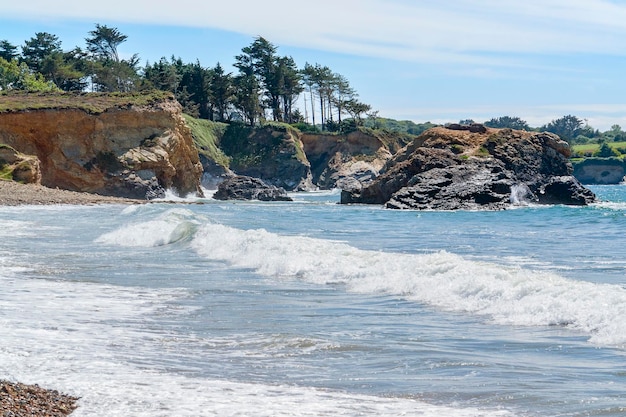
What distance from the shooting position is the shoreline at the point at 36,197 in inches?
1602

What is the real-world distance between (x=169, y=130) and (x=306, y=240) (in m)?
37.4

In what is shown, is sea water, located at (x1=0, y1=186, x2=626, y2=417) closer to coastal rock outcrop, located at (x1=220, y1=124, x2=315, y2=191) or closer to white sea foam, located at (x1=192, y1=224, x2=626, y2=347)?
white sea foam, located at (x1=192, y1=224, x2=626, y2=347)

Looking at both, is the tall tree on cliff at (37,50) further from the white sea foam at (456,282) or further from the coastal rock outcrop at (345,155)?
the white sea foam at (456,282)

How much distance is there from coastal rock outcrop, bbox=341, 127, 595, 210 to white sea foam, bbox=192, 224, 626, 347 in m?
23.8

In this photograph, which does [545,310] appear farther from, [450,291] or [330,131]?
[330,131]

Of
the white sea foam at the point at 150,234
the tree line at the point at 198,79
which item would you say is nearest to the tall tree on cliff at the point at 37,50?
the tree line at the point at 198,79

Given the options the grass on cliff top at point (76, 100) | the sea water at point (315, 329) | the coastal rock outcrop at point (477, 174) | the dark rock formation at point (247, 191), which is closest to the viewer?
the sea water at point (315, 329)

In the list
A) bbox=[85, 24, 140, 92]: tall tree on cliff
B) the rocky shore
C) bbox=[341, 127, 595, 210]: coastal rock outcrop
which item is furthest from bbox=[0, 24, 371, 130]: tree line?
the rocky shore

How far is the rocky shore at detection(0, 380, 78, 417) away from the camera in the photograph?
617cm

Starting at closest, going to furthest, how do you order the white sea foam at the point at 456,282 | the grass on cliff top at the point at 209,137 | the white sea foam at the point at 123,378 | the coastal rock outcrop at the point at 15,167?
1. the white sea foam at the point at 123,378
2. the white sea foam at the point at 456,282
3. the coastal rock outcrop at the point at 15,167
4. the grass on cliff top at the point at 209,137

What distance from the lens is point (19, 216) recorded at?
32.0 m

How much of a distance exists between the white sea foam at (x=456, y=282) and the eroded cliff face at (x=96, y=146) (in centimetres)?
3476

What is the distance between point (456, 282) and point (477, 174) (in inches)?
1289

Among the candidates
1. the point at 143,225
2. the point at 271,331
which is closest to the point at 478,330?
the point at 271,331
